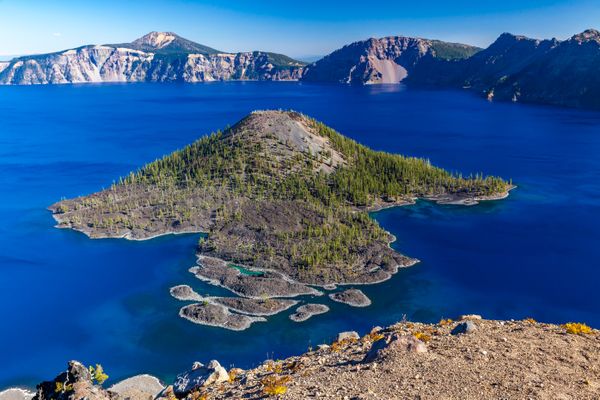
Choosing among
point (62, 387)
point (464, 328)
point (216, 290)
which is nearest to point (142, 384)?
point (216, 290)

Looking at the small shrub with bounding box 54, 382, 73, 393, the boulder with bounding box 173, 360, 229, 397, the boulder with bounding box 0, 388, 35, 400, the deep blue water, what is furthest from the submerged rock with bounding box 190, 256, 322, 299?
the small shrub with bounding box 54, 382, 73, 393

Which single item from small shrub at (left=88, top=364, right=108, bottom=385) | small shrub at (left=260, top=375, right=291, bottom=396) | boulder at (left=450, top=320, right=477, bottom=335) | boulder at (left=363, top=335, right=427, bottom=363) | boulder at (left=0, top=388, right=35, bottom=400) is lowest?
boulder at (left=0, top=388, right=35, bottom=400)

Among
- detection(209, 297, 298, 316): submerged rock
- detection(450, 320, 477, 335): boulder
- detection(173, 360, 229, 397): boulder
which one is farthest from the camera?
detection(209, 297, 298, 316): submerged rock

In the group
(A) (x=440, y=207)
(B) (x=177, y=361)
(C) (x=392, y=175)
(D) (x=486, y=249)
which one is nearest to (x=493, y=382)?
(B) (x=177, y=361)

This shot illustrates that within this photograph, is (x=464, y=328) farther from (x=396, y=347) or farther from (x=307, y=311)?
(x=307, y=311)

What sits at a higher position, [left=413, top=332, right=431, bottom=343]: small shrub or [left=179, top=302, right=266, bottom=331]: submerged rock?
[left=413, top=332, right=431, bottom=343]: small shrub

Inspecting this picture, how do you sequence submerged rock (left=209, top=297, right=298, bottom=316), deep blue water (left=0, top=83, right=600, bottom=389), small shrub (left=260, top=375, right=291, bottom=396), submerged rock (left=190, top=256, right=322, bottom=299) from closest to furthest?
1. small shrub (left=260, top=375, right=291, bottom=396)
2. deep blue water (left=0, top=83, right=600, bottom=389)
3. submerged rock (left=209, top=297, right=298, bottom=316)
4. submerged rock (left=190, top=256, right=322, bottom=299)

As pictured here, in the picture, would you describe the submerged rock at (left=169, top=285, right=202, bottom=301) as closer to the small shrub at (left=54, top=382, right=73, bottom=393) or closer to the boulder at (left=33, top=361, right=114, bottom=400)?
the boulder at (left=33, top=361, right=114, bottom=400)
